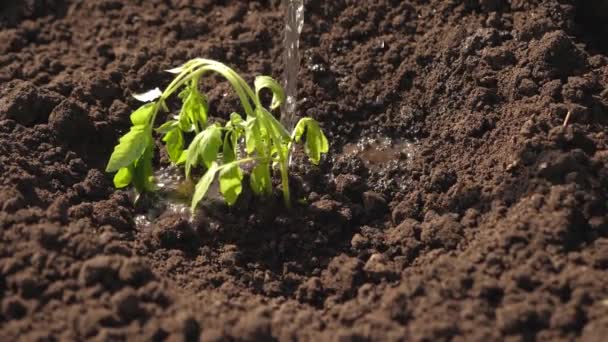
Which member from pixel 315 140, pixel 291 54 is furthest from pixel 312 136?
pixel 291 54

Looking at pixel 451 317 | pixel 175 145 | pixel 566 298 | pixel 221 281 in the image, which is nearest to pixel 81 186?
pixel 175 145

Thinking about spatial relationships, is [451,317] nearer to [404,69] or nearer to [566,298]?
[566,298]

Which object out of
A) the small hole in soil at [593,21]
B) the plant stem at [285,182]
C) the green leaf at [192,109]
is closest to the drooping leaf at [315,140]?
the plant stem at [285,182]

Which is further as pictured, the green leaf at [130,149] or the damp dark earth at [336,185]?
the green leaf at [130,149]

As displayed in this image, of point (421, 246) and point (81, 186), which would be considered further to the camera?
point (81, 186)

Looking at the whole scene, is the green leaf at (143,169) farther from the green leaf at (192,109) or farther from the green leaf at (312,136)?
the green leaf at (312,136)

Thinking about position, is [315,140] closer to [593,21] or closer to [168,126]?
[168,126]

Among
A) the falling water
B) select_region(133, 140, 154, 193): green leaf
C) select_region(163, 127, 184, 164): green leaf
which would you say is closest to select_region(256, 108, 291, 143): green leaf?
select_region(163, 127, 184, 164): green leaf
